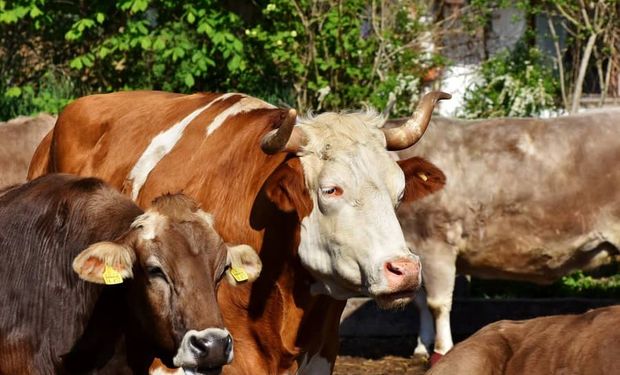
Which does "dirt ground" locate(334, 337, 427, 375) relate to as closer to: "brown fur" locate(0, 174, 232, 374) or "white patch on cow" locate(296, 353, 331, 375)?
"white patch on cow" locate(296, 353, 331, 375)

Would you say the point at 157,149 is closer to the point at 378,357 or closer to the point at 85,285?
the point at 85,285

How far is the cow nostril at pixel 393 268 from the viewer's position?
6180 mm

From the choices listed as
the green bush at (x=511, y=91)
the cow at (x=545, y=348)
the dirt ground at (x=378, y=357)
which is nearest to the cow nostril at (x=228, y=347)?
the cow at (x=545, y=348)

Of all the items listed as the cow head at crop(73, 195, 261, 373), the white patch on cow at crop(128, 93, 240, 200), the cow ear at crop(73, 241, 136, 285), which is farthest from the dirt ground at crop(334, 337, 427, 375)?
the cow ear at crop(73, 241, 136, 285)

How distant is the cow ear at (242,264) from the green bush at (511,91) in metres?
8.69

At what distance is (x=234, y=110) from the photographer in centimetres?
739

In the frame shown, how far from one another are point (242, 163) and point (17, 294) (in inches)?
55.5

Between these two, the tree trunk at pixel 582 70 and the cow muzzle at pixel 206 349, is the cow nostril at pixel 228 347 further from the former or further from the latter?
the tree trunk at pixel 582 70

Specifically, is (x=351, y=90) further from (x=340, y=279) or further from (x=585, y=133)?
(x=340, y=279)

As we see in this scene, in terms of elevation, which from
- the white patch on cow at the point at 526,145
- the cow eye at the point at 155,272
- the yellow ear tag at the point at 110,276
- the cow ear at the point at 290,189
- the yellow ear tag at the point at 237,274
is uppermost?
the yellow ear tag at the point at 110,276

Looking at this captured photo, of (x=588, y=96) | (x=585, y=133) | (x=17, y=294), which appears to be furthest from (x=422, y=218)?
(x=588, y=96)

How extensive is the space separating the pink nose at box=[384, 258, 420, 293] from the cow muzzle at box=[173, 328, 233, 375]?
0.87 m

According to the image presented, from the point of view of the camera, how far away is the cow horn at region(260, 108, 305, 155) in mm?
6434

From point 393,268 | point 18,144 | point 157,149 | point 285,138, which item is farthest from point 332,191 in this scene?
point 18,144
